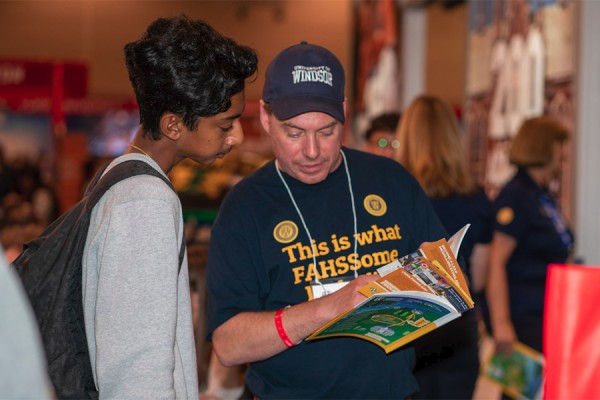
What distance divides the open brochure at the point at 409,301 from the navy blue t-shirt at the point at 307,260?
0.14 m

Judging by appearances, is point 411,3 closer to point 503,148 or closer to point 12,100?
point 503,148

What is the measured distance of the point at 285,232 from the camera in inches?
88.1

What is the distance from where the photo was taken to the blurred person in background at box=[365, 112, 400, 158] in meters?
4.31

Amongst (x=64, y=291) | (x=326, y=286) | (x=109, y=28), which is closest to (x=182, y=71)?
(x=64, y=291)

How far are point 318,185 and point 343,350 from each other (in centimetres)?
44

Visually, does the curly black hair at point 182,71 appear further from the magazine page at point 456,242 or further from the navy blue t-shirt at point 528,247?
the navy blue t-shirt at point 528,247

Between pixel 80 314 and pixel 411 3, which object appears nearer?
pixel 80 314

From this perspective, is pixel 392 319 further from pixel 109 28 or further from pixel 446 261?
pixel 109 28

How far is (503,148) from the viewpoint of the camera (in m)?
5.99

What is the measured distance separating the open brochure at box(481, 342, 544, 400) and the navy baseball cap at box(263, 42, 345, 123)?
222cm

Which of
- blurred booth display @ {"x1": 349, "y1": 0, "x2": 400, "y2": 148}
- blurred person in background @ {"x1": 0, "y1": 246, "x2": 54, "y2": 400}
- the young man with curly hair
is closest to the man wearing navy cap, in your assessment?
the young man with curly hair

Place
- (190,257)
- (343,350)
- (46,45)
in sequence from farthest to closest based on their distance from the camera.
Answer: (46,45), (190,257), (343,350)

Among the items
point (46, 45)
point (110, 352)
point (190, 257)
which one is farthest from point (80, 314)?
point (46, 45)

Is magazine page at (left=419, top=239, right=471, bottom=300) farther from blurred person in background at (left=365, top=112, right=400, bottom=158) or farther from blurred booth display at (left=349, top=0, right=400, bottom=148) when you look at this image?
blurred booth display at (left=349, top=0, right=400, bottom=148)
